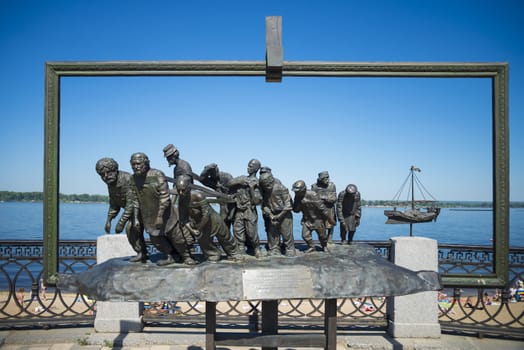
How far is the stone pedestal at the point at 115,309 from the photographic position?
20.8 feet

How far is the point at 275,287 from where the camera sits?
3.67 m

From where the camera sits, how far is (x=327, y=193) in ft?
16.1

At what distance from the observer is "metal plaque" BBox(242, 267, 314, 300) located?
3611 mm

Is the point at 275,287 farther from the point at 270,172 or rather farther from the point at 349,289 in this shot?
the point at 270,172

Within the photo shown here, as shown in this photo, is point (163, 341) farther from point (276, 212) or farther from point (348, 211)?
point (348, 211)

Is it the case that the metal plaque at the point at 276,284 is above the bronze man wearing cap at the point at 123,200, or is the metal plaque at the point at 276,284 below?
below

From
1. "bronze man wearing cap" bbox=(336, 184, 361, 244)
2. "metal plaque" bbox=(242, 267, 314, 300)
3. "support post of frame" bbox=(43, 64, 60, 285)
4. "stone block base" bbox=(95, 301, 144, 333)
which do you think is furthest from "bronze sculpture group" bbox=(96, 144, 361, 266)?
"stone block base" bbox=(95, 301, 144, 333)

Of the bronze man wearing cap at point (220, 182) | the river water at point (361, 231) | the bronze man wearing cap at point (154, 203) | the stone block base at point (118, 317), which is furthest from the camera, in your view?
the river water at point (361, 231)

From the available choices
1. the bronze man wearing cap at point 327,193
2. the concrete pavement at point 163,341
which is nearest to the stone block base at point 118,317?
the concrete pavement at point 163,341

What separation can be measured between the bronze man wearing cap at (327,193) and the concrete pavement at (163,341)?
110 inches

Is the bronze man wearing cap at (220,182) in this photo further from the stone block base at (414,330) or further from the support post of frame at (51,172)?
the stone block base at (414,330)

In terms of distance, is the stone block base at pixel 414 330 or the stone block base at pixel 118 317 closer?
the stone block base at pixel 414 330

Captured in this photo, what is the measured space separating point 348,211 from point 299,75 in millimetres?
2237

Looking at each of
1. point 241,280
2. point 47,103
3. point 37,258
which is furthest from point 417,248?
point 37,258
